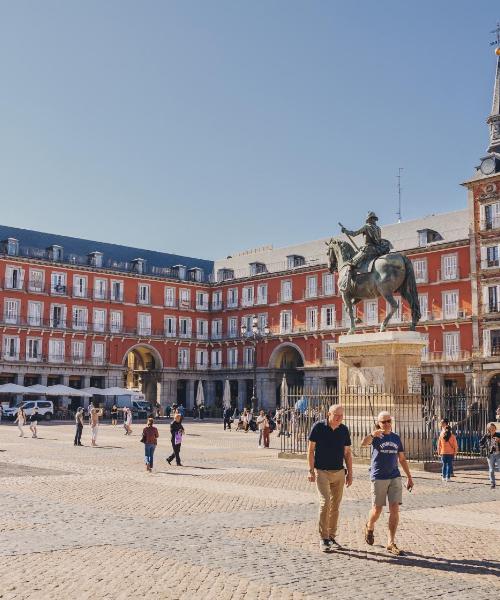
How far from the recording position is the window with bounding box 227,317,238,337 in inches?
2689

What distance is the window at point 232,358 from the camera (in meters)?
68.1

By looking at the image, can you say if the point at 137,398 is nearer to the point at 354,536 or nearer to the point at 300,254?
the point at 300,254

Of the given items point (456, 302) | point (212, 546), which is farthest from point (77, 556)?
point (456, 302)

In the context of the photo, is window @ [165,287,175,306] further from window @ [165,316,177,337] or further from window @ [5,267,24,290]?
window @ [5,267,24,290]

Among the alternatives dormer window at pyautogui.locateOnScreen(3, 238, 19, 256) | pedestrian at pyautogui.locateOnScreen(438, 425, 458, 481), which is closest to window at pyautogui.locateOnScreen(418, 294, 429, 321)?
dormer window at pyautogui.locateOnScreen(3, 238, 19, 256)

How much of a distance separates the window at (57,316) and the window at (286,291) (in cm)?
1843

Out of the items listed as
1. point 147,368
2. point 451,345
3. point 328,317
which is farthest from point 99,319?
point 451,345

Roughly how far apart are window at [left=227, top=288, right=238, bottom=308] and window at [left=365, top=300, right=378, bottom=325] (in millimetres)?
15270

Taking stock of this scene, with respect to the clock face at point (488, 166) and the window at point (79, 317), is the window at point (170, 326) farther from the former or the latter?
the clock face at point (488, 166)

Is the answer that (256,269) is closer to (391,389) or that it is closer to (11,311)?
(11,311)

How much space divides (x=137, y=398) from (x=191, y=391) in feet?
38.5

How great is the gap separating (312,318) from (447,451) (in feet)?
150

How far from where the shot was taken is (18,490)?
44.3 feet

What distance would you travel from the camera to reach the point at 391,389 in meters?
18.6
